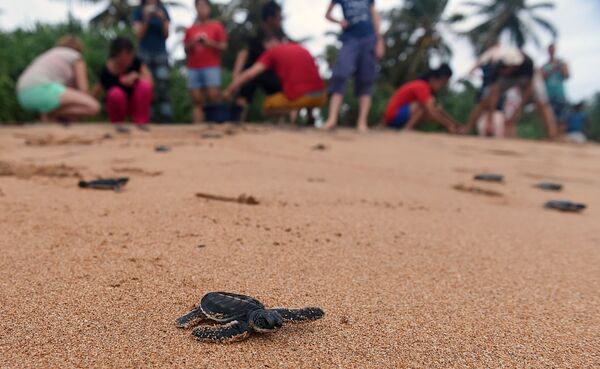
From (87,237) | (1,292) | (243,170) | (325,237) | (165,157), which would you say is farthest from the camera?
(165,157)

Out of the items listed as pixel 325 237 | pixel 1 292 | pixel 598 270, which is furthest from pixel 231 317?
pixel 598 270

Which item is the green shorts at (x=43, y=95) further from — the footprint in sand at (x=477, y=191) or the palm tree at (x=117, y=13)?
the palm tree at (x=117, y=13)

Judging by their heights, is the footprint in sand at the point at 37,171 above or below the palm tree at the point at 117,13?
below

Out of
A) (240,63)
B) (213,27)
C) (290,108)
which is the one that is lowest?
(290,108)

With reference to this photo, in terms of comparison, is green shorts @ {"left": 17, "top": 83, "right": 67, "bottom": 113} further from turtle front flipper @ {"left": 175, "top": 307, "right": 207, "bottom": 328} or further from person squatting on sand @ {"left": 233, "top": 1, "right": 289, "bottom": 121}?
turtle front flipper @ {"left": 175, "top": 307, "right": 207, "bottom": 328}

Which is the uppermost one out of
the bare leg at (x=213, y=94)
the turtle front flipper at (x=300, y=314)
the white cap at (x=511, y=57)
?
the white cap at (x=511, y=57)

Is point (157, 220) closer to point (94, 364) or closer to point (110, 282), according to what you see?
point (110, 282)

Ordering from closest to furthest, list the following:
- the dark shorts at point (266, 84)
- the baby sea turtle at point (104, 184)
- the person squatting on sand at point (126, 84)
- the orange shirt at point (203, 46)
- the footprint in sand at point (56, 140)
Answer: the baby sea turtle at point (104, 184), the footprint in sand at point (56, 140), the person squatting on sand at point (126, 84), the orange shirt at point (203, 46), the dark shorts at point (266, 84)

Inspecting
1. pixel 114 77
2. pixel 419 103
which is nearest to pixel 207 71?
pixel 114 77

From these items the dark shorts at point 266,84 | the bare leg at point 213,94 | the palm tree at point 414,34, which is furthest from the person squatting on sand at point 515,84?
the palm tree at point 414,34
